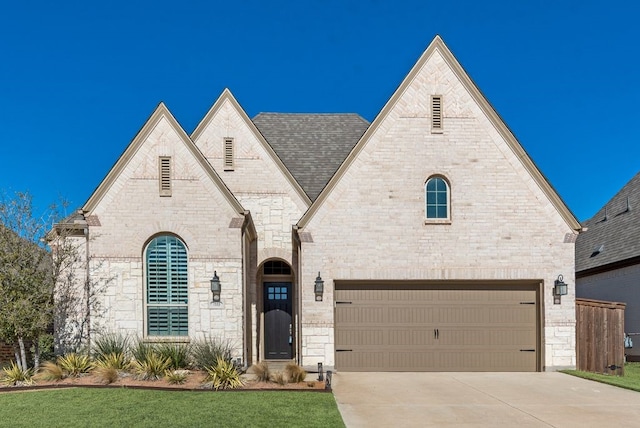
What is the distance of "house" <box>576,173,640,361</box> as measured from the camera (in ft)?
62.1

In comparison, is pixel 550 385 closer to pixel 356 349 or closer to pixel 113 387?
pixel 356 349

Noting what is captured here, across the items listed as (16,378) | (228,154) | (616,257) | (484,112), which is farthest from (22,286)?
(616,257)

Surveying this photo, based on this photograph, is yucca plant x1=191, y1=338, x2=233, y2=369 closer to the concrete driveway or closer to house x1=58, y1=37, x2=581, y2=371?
house x1=58, y1=37, x2=581, y2=371

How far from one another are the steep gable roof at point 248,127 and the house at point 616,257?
12.6m

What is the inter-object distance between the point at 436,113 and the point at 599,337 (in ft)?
25.8

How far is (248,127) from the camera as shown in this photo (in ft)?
55.2

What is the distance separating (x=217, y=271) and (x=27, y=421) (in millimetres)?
6035

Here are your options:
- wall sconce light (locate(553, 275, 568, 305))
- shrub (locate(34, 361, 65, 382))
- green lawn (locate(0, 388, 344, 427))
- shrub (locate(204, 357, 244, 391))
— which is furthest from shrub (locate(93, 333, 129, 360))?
wall sconce light (locate(553, 275, 568, 305))

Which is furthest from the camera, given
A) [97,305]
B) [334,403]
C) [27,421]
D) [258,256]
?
[258,256]

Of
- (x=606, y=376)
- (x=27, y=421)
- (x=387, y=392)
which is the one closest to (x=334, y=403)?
(x=387, y=392)

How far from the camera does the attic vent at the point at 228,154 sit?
54.6ft

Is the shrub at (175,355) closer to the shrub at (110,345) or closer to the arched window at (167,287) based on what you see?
the arched window at (167,287)

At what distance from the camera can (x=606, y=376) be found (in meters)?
13.6

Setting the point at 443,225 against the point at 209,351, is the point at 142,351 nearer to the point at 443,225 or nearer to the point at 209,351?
the point at 209,351
